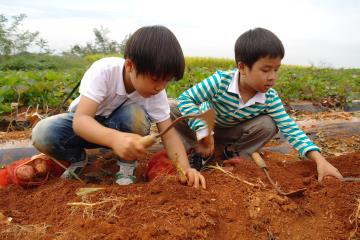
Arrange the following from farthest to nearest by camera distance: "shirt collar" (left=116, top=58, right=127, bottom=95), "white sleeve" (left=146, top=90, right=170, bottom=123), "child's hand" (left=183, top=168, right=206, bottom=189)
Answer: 1. "white sleeve" (left=146, top=90, right=170, bottom=123)
2. "shirt collar" (left=116, top=58, right=127, bottom=95)
3. "child's hand" (left=183, top=168, right=206, bottom=189)

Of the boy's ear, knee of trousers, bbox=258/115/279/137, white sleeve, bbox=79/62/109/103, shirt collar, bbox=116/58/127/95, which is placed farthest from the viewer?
knee of trousers, bbox=258/115/279/137

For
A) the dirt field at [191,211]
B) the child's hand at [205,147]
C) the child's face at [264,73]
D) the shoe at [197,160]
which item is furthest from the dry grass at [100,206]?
the child's face at [264,73]

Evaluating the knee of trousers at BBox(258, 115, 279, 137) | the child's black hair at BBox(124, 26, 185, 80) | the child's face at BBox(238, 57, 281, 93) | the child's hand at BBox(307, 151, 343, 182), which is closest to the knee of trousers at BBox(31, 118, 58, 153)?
the child's black hair at BBox(124, 26, 185, 80)

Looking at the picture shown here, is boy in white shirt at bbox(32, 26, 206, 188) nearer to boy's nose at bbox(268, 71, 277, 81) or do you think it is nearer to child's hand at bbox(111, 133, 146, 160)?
child's hand at bbox(111, 133, 146, 160)

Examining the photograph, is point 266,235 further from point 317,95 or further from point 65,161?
point 317,95

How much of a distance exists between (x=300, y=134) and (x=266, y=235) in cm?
128

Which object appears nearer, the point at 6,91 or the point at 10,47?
the point at 6,91

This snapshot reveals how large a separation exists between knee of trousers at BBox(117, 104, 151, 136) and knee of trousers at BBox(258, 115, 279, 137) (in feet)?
3.18

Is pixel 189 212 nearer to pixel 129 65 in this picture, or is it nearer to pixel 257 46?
pixel 129 65

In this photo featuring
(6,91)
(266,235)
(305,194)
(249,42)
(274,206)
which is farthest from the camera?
(6,91)

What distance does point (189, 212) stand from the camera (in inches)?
65.3

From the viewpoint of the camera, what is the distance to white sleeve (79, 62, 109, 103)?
2.29 m

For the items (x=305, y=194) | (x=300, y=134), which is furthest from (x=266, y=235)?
(x=300, y=134)

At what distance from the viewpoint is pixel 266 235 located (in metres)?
1.63
